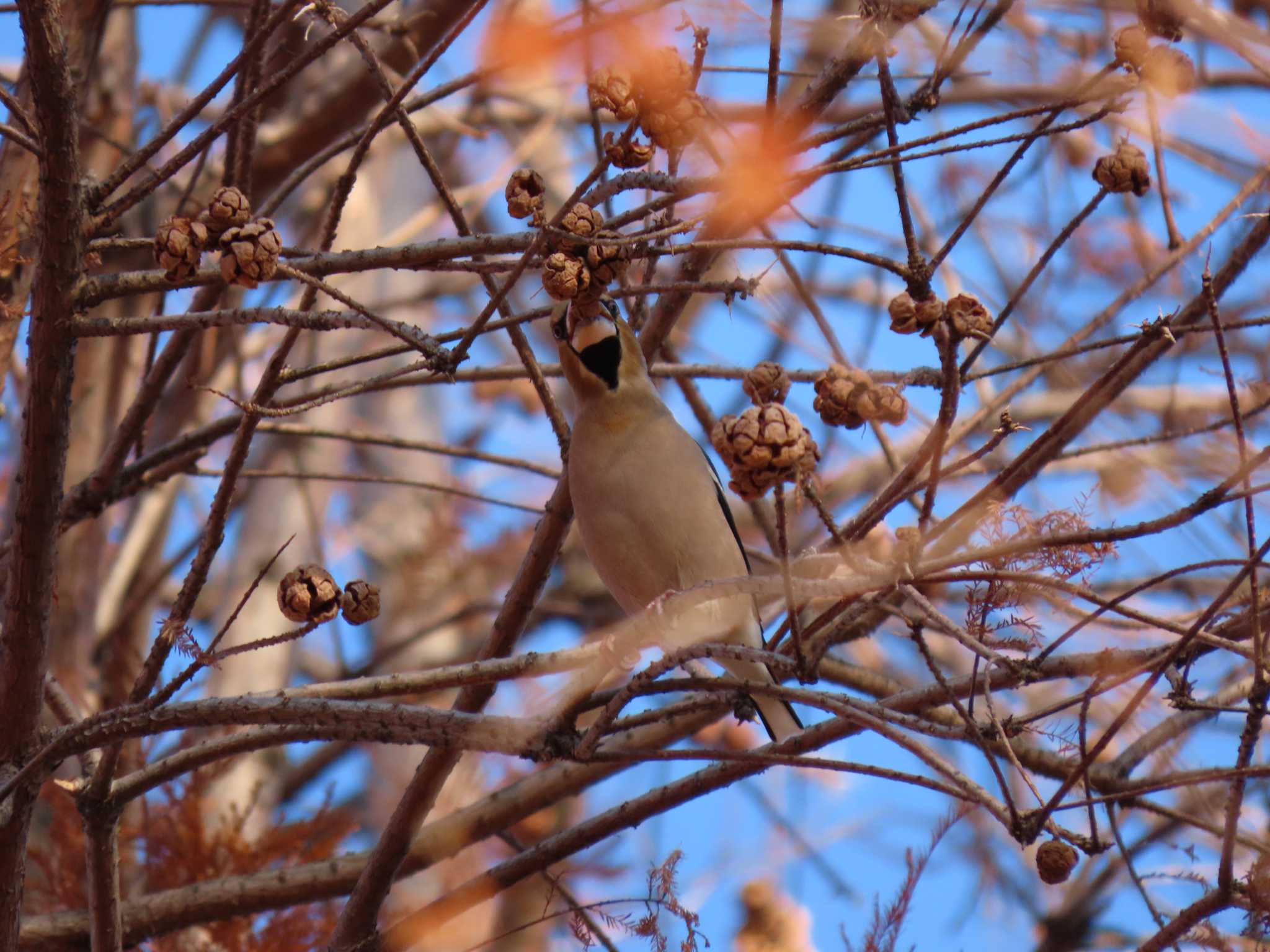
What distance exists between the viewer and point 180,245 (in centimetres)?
216

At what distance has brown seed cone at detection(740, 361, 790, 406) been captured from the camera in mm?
2146

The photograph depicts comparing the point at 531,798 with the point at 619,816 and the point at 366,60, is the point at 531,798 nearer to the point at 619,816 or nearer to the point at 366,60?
the point at 619,816

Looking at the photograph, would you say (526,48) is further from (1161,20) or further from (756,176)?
(1161,20)

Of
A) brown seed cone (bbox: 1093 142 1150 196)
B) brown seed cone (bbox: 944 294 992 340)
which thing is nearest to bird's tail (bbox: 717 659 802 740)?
brown seed cone (bbox: 1093 142 1150 196)

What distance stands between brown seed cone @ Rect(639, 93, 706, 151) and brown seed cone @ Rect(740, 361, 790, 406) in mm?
477

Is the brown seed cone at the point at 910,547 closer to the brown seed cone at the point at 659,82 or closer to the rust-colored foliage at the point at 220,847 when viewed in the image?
the brown seed cone at the point at 659,82

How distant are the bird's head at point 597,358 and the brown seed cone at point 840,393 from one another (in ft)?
7.24

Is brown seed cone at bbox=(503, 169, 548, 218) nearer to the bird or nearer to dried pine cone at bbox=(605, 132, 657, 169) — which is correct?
dried pine cone at bbox=(605, 132, 657, 169)

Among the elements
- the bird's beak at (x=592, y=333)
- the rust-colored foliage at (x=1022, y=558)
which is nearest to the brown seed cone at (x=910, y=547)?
the rust-colored foliage at (x=1022, y=558)

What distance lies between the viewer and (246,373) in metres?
8.29

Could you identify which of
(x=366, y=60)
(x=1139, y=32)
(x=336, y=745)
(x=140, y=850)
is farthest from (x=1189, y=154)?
(x=336, y=745)

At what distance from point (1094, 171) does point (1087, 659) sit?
96cm

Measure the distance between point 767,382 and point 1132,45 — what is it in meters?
0.95

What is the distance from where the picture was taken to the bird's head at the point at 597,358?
4332 mm
